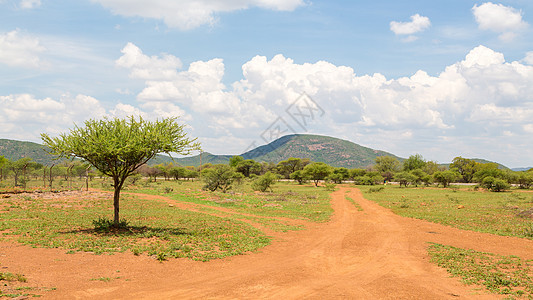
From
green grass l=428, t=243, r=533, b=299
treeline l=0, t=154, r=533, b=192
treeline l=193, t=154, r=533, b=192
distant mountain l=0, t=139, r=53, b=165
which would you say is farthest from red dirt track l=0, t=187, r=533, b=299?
distant mountain l=0, t=139, r=53, b=165

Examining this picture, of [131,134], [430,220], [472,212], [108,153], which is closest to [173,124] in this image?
[131,134]

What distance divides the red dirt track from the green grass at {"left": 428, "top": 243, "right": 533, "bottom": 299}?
528 mm

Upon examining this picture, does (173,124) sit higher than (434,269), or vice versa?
(173,124)

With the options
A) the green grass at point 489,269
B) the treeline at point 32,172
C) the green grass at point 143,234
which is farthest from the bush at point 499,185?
the treeline at point 32,172

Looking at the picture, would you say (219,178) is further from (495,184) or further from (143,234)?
(495,184)

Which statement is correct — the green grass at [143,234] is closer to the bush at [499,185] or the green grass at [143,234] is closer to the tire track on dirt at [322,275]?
the tire track on dirt at [322,275]

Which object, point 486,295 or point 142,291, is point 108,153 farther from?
point 486,295

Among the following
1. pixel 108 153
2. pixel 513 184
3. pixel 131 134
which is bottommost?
pixel 513 184

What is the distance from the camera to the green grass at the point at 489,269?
9.66 m

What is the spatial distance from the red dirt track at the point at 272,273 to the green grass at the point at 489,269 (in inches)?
20.8

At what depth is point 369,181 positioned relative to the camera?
87438 millimetres

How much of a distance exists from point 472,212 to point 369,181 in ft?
198

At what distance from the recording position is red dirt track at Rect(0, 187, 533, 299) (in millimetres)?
8930

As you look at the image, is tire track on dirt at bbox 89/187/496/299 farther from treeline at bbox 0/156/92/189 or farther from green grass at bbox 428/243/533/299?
treeline at bbox 0/156/92/189
